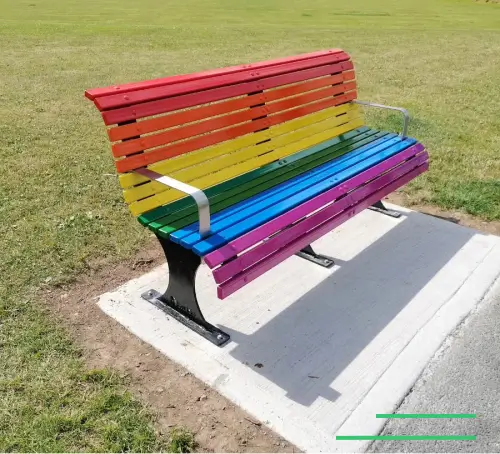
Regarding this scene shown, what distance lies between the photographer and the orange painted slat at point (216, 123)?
10.1 feet

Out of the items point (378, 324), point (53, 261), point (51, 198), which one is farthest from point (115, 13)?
point (378, 324)

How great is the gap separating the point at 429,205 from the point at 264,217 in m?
2.36

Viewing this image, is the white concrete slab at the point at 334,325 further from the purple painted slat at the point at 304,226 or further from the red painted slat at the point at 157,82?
the red painted slat at the point at 157,82

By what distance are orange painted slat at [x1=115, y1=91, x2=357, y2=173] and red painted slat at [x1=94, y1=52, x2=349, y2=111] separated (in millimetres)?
286

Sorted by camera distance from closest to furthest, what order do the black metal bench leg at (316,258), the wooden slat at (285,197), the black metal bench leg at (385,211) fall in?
the wooden slat at (285,197)
the black metal bench leg at (316,258)
the black metal bench leg at (385,211)

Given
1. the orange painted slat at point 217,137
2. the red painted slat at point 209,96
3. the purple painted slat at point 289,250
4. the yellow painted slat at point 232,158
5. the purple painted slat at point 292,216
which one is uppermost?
the red painted slat at point 209,96

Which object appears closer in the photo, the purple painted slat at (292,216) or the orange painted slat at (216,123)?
the purple painted slat at (292,216)

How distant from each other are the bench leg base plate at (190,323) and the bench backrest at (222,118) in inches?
25.9

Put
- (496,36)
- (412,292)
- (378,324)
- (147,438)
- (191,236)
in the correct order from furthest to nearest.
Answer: (496,36)
(412,292)
(378,324)
(191,236)
(147,438)

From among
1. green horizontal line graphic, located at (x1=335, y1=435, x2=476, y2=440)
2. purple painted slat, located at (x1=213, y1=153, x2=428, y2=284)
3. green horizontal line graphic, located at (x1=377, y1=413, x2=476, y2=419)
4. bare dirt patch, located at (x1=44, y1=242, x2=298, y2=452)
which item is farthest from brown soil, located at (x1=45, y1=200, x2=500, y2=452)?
purple painted slat, located at (x1=213, y1=153, x2=428, y2=284)

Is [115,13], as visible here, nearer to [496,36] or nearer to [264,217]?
[496,36]

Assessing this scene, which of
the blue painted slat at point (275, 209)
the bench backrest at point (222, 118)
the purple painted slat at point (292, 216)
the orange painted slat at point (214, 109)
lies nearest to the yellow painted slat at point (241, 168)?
the bench backrest at point (222, 118)

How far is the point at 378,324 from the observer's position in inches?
131

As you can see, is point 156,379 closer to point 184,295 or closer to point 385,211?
point 184,295
